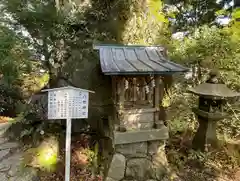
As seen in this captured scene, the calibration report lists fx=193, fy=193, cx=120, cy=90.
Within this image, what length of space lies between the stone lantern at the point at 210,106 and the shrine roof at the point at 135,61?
1.05m

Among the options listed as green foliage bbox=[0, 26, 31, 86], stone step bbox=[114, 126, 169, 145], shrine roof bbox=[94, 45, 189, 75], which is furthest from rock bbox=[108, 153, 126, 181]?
green foliage bbox=[0, 26, 31, 86]

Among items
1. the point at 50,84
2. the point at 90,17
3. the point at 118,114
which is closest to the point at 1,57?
the point at 50,84

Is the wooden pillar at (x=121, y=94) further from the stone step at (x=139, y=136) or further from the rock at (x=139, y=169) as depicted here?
the rock at (x=139, y=169)

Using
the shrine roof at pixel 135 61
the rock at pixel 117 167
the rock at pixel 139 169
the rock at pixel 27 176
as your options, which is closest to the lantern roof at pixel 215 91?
the shrine roof at pixel 135 61

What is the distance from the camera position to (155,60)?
153 inches

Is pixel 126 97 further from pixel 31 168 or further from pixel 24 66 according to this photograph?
pixel 24 66

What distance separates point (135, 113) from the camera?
3.90 meters

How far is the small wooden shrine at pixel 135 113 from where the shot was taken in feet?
12.3

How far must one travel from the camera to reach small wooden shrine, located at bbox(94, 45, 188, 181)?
3.74 m

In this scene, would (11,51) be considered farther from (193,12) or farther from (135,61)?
(193,12)

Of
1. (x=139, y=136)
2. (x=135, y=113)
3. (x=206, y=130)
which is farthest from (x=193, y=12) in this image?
(x=139, y=136)

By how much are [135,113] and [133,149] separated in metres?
0.78

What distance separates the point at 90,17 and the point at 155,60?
3.00 metres

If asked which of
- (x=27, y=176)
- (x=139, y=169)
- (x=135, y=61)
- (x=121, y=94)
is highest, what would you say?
(x=135, y=61)
